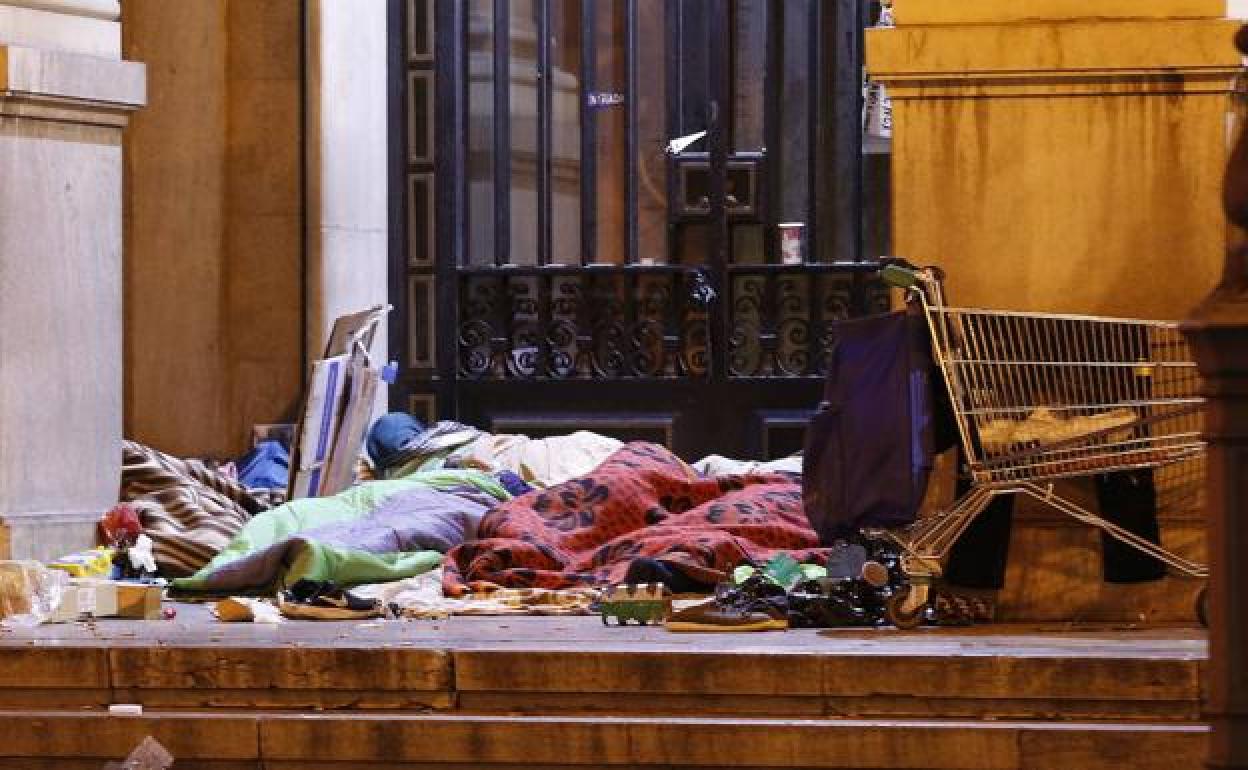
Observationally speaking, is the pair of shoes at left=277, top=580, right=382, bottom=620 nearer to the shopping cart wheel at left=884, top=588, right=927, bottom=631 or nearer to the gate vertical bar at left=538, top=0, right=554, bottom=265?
the shopping cart wheel at left=884, top=588, right=927, bottom=631

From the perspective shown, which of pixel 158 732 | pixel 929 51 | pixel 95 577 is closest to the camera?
pixel 158 732

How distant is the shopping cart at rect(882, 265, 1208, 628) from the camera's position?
8664 mm

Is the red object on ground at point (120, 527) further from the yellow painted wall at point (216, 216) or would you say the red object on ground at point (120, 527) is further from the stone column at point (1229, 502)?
the stone column at point (1229, 502)

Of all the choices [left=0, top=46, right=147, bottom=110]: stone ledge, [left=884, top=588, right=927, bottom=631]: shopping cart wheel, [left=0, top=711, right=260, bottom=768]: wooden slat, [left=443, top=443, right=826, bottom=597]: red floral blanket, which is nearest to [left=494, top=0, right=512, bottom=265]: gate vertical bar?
[left=443, top=443, right=826, bottom=597]: red floral blanket

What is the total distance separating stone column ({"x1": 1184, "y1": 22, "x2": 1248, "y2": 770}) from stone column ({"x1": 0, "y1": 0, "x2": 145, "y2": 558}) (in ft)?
21.4

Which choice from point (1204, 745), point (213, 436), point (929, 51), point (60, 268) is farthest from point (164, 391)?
point (1204, 745)

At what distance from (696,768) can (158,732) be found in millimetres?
1588

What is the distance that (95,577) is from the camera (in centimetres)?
1047

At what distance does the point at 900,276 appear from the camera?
8586mm

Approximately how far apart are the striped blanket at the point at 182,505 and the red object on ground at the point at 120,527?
0.16 m

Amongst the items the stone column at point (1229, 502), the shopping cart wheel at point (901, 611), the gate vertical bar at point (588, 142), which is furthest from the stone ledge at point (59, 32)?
the stone column at point (1229, 502)

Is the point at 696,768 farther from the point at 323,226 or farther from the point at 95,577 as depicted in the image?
the point at 323,226

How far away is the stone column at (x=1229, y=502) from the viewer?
5078 millimetres

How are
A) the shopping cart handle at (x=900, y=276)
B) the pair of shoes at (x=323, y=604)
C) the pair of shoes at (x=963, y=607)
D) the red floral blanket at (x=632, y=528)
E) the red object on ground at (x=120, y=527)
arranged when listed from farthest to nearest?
the red object on ground at (x=120, y=527) < the red floral blanket at (x=632, y=528) < the pair of shoes at (x=323, y=604) < the pair of shoes at (x=963, y=607) < the shopping cart handle at (x=900, y=276)
